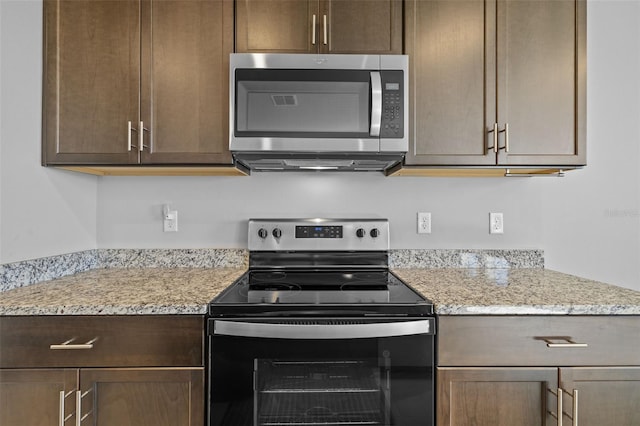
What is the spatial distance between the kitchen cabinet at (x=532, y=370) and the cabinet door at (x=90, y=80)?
1.42m

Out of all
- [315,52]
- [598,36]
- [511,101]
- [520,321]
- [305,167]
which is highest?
[598,36]

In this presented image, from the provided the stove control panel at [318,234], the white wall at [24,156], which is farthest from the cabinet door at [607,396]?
the white wall at [24,156]

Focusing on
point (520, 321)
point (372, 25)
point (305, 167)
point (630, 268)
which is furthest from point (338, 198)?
point (630, 268)

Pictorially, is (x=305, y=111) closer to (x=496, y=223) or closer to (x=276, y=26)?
(x=276, y=26)

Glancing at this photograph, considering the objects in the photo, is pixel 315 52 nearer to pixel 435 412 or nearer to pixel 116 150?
pixel 116 150

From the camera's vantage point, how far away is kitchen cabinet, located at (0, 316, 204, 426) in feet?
3.81

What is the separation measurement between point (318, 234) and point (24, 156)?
1.24 metres

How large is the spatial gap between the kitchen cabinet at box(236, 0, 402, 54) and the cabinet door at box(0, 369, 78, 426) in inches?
52.3

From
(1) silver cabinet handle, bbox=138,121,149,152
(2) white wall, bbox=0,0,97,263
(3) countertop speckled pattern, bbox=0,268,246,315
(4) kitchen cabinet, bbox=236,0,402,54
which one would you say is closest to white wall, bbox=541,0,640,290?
(4) kitchen cabinet, bbox=236,0,402,54

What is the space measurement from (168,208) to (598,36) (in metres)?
2.33

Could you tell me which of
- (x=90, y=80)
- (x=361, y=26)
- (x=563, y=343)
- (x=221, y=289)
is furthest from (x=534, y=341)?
(x=90, y=80)

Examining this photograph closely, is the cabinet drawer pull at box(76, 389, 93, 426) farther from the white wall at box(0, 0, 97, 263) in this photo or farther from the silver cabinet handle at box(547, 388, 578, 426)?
the silver cabinet handle at box(547, 388, 578, 426)

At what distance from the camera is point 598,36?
6.41 ft

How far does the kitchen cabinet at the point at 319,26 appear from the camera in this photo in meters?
1.59
